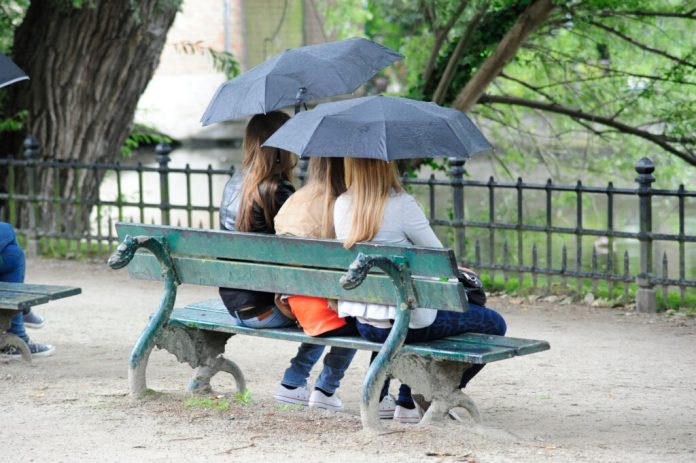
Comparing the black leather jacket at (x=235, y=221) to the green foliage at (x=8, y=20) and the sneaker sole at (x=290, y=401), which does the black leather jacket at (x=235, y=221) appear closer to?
the sneaker sole at (x=290, y=401)

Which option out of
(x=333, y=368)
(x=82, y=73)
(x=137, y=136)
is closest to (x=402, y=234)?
(x=333, y=368)

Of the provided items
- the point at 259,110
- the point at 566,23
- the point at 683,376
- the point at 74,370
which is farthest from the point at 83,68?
the point at 683,376

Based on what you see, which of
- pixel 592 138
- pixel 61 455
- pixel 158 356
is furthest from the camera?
pixel 592 138

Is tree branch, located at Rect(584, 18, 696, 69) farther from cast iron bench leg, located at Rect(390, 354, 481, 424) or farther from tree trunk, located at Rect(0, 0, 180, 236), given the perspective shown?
cast iron bench leg, located at Rect(390, 354, 481, 424)

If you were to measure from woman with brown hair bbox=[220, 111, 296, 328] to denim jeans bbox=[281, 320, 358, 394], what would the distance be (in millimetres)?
270

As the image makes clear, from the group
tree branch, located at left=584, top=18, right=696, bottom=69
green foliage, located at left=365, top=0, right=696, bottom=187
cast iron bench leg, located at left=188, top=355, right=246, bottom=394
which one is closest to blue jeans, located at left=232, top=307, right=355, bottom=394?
cast iron bench leg, located at left=188, top=355, right=246, bottom=394

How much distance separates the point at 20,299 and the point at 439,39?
20.4ft

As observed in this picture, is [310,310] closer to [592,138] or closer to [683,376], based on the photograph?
[683,376]

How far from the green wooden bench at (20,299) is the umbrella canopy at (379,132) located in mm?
1900

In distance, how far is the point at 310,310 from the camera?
15.9 feet

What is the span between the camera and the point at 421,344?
4.54m

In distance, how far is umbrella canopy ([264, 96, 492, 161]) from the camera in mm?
4410

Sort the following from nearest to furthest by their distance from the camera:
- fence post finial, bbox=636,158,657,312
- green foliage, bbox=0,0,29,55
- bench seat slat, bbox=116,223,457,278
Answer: bench seat slat, bbox=116,223,457,278, fence post finial, bbox=636,158,657,312, green foliage, bbox=0,0,29,55

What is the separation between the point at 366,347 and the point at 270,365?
202 cm
